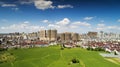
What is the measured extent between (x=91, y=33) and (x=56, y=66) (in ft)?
123

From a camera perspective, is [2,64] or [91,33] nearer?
[2,64]

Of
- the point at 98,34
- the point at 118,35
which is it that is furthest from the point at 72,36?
the point at 118,35

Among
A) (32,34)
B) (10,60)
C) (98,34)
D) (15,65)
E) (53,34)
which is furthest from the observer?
(98,34)

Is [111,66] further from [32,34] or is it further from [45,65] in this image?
[32,34]

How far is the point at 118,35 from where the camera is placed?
1986 inches

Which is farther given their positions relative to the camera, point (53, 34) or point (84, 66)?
point (53, 34)

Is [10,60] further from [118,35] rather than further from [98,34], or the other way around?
[118,35]

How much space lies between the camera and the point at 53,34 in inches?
1309

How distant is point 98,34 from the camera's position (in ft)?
161

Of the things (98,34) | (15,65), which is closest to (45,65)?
(15,65)

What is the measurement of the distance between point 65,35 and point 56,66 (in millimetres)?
24631

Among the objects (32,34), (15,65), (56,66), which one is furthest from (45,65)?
(32,34)

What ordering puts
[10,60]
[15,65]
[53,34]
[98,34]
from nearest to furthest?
[15,65], [10,60], [53,34], [98,34]

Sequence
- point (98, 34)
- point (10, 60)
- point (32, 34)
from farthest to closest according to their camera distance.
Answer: point (98, 34) < point (32, 34) < point (10, 60)
